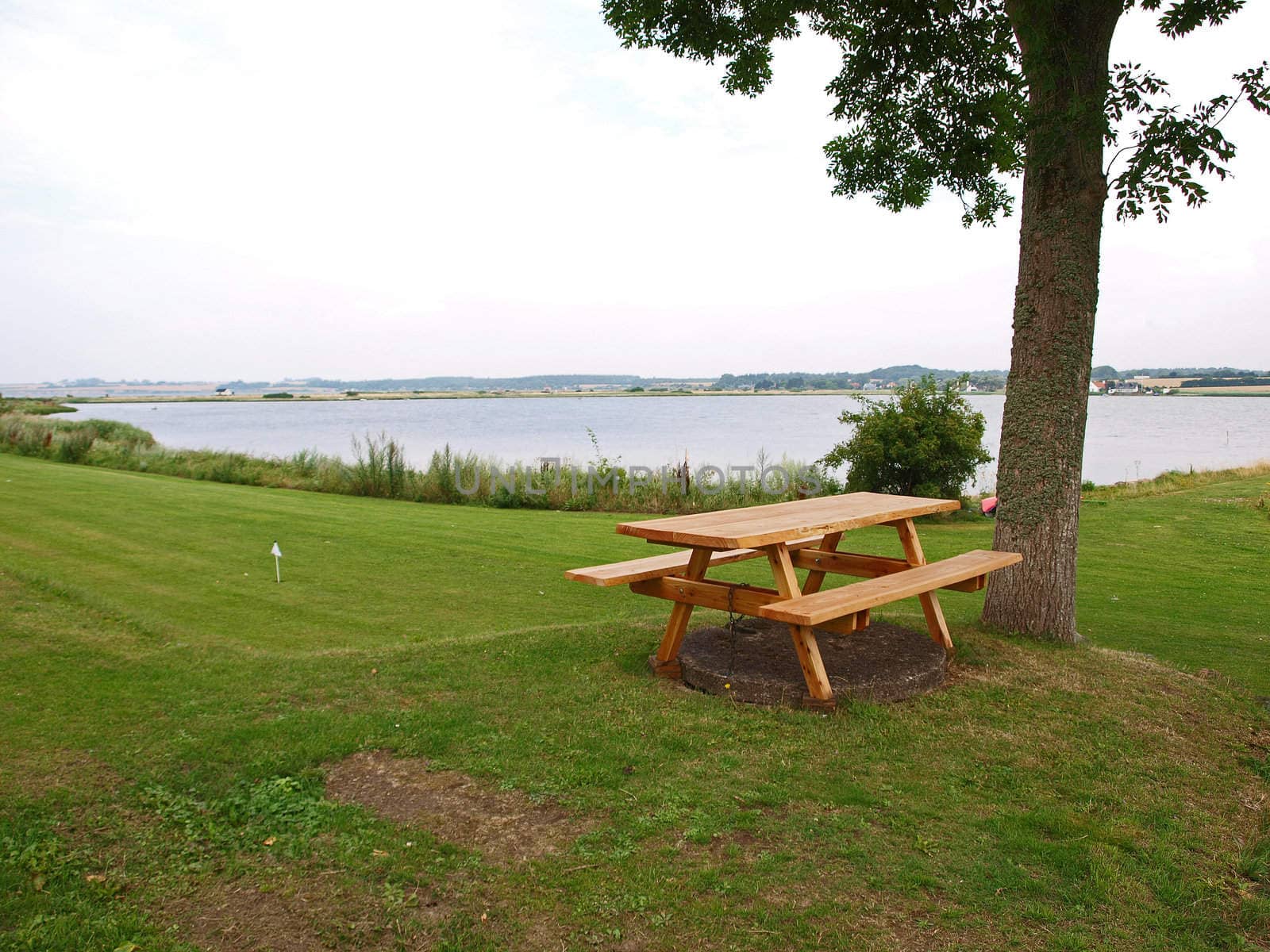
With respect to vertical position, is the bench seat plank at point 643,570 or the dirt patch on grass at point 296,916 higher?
the bench seat plank at point 643,570

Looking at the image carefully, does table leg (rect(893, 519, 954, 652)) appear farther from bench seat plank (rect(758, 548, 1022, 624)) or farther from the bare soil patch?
bench seat plank (rect(758, 548, 1022, 624))

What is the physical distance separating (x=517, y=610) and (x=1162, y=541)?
9313mm

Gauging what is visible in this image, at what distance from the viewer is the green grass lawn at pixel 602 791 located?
282 centimetres

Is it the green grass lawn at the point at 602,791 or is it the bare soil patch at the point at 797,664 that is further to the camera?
the bare soil patch at the point at 797,664

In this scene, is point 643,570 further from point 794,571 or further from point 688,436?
point 688,436

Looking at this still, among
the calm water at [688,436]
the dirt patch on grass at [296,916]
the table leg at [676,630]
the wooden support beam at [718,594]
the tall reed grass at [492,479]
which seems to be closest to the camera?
the dirt patch on grass at [296,916]

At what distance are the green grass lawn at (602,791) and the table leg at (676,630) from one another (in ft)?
0.79

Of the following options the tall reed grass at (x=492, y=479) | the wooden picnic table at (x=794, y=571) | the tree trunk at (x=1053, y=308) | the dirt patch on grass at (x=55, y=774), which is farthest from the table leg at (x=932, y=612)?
the tall reed grass at (x=492, y=479)

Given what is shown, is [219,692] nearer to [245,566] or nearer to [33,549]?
[245,566]

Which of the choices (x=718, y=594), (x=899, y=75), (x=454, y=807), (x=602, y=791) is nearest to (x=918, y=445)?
(x=899, y=75)

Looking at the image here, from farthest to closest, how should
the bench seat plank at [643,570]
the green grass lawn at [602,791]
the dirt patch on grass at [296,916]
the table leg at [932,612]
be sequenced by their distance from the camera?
the table leg at [932,612], the bench seat plank at [643,570], the green grass lawn at [602,791], the dirt patch on grass at [296,916]

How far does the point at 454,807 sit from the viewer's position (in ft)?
11.7

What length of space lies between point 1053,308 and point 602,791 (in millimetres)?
4469

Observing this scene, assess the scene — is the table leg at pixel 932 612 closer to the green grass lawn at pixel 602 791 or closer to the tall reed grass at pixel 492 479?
the green grass lawn at pixel 602 791
